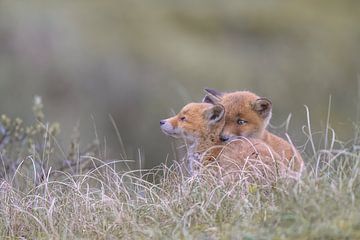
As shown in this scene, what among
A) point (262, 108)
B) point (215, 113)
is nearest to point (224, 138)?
point (215, 113)

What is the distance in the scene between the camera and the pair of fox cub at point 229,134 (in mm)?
7957

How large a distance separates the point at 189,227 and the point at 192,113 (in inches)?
99.9

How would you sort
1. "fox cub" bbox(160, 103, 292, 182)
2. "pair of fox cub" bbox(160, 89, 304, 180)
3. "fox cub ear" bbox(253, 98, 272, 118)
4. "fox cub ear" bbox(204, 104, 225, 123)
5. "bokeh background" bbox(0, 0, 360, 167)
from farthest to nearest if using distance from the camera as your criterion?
"bokeh background" bbox(0, 0, 360, 167) → "fox cub ear" bbox(253, 98, 272, 118) → "fox cub ear" bbox(204, 104, 225, 123) → "pair of fox cub" bbox(160, 89, 304, 180) → "fox cub" bbox(160, 103, 292, 182)

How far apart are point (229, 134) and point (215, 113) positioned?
252 mm

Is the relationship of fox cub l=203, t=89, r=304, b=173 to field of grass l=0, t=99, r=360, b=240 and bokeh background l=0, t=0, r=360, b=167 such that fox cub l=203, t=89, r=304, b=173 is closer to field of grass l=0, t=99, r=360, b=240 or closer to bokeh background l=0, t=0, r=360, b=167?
field of grass l=0, t=99, r=360, b=240

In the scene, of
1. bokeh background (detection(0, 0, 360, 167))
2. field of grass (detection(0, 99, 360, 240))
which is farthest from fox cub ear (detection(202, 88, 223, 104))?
bokeh background (detection(0, 0, 360, 167))

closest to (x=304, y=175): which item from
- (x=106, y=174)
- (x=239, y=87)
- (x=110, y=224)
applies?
(x=110, y=224)

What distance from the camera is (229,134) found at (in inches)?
346

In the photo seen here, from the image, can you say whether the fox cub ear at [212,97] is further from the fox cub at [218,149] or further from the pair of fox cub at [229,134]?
the fox cub at [218,149]

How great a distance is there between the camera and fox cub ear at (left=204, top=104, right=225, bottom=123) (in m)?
8.66

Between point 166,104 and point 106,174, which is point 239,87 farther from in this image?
point 106,174

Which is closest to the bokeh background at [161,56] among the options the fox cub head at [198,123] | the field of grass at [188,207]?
the fox cub head at [198,123]

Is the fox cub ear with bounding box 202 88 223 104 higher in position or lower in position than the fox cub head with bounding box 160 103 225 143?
higher

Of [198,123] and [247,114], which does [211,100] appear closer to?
[247,114]
